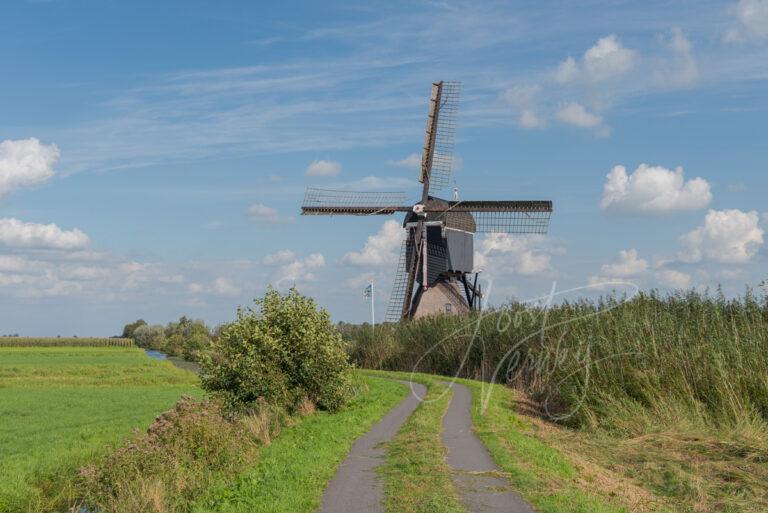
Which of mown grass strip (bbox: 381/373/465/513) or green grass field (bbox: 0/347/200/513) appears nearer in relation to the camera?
mown grass strip (bbox: 381/373/465/513)

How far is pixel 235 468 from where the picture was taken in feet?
59.6

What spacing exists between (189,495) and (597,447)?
389 inches

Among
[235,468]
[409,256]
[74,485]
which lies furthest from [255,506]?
[409,256]

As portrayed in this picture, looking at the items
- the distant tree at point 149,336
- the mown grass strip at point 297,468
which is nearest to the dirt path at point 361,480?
the mown grass strip at point 297,468

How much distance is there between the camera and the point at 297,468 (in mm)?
15445

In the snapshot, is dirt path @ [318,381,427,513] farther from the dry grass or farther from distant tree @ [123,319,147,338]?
distant tree @ [123,319,147,338]

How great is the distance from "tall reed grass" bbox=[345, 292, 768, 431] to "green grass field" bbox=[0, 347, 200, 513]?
14.8 meters

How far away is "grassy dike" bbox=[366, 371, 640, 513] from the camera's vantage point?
1234 cm

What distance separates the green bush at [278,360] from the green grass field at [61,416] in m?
3.52

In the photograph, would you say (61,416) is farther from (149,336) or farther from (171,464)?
(149,336)

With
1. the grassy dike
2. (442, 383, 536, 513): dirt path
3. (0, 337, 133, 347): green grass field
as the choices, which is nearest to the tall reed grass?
the grassy dike

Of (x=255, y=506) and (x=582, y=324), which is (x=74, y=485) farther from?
(x=582, y=324)

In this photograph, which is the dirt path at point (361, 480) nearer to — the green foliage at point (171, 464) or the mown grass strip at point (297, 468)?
the mown grass strip at point (297, 468)

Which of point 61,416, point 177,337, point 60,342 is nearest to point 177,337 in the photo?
point 177,337
